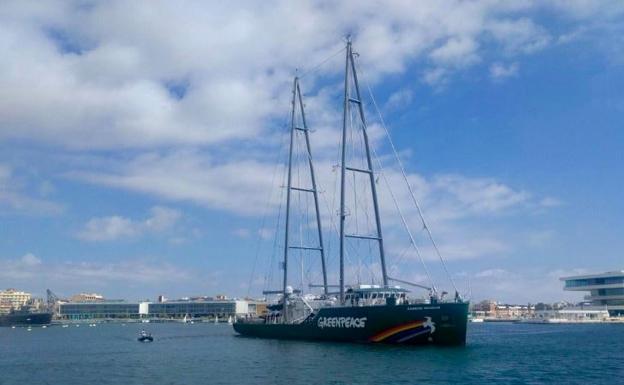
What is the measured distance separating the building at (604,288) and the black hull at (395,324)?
392ft

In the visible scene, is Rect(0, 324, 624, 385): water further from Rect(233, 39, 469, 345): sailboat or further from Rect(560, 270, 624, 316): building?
Rect(560, 270, 624, 316): building

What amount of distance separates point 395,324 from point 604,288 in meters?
126

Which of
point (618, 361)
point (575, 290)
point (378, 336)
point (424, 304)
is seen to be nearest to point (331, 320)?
point (378, 336)

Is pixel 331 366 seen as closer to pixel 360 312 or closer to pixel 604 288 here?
pixel 360 312

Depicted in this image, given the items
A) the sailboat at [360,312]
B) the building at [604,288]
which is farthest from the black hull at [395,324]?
the building at [604,288]

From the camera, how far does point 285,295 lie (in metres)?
79.2

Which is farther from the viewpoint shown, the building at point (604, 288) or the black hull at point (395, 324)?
the building at point (604, 288)

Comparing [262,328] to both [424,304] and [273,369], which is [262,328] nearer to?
[424,304]

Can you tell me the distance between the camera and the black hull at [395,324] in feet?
180

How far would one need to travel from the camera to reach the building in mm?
161125

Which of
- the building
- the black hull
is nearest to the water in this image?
the black hull

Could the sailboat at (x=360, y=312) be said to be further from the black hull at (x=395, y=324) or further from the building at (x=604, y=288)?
the building at (x=604, y=288)

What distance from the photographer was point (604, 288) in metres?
165

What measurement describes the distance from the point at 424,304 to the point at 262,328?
93.9ft
